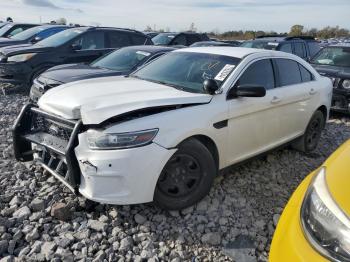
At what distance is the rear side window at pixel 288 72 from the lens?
15.2 feet

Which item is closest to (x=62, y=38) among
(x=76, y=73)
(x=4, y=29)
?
(x=76, y=73)

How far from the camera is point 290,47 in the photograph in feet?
36.1

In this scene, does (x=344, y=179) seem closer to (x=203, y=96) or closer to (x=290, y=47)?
(x=203, y=96)

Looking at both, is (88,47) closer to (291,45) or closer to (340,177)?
(291,45)

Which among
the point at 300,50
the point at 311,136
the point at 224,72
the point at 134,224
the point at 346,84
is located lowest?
the point at 134,224

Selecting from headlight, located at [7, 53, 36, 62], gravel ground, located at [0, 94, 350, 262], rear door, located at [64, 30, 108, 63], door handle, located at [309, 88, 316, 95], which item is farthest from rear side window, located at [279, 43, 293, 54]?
gravel ground, located at [0, 94, 350, 262]

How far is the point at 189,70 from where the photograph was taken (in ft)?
13.9

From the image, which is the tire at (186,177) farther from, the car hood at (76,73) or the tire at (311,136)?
the car hood at (76,73)

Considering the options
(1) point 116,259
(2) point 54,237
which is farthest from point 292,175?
(2) point 54,237

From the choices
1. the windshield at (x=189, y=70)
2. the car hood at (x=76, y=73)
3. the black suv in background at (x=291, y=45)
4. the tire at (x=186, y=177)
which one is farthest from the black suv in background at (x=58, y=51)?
the tire at (x=186, y=177)

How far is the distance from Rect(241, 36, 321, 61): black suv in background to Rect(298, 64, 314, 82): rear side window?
18.4ft

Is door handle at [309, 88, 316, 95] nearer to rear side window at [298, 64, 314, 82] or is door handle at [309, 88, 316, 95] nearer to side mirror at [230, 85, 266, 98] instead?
rear side window at [298, 64, 314, 82]

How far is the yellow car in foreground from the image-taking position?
62.8 inches

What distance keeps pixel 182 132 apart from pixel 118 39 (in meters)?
6.91
